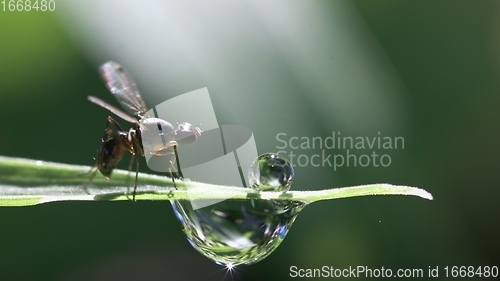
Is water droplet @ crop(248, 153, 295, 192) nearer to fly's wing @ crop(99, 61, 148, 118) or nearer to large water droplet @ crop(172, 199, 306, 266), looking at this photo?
large water droplet @ crop(172, 199, 306, 266)

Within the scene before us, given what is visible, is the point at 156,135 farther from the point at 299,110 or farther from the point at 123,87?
the point at 299,110

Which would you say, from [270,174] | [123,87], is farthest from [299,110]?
[270,174]

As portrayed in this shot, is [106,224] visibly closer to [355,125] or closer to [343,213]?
[343,213]

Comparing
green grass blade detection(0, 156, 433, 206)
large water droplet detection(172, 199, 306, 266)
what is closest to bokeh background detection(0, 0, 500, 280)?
large water droplet detection(172, 199, 306, 266)

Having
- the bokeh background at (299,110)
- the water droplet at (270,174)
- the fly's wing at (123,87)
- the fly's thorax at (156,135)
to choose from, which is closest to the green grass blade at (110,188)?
the water droplet at (270,174)

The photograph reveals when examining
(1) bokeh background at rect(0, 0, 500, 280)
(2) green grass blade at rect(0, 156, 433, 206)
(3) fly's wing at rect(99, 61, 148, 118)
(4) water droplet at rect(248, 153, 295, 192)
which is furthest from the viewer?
(1) bokeh background at rect(0, 0, 500, 280)

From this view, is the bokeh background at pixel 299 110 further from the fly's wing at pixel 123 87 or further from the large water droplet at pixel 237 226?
the large water droplet at pixel 237 226

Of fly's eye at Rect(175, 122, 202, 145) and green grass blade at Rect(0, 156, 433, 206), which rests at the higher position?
fly's eye at Rect(175, 122, 202, 145)

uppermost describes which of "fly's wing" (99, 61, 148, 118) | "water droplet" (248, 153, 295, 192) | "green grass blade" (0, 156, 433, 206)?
"fly's wing" (99, 61, 148, 118)
